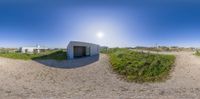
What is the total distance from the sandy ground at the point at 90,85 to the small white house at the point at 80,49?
942 cm

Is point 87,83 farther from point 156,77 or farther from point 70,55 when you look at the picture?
point 70,55

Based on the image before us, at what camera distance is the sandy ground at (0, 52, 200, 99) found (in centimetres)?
1380

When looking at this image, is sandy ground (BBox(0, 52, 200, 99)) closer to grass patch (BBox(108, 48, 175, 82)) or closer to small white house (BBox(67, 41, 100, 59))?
grass patch (BBox(108, 48, 175, 82))

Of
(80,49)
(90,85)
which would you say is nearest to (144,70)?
(90,85)

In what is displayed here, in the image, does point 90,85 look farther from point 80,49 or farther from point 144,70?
point 80,49

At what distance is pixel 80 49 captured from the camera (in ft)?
120

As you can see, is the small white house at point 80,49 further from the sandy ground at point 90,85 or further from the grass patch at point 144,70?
the grass patch at point 144,70

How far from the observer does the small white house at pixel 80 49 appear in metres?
34.7

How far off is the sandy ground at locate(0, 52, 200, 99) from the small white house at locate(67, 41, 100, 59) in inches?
371

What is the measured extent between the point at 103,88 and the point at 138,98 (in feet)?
13.4

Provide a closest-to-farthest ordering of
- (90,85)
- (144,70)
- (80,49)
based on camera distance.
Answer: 1. (90,85)
2. (144,70)
3. (80,49)

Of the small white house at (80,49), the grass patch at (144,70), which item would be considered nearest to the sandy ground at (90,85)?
the grass patch at (144,70)

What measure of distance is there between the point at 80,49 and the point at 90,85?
19.2 m

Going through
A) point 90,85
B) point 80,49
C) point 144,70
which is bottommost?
point 90,85
